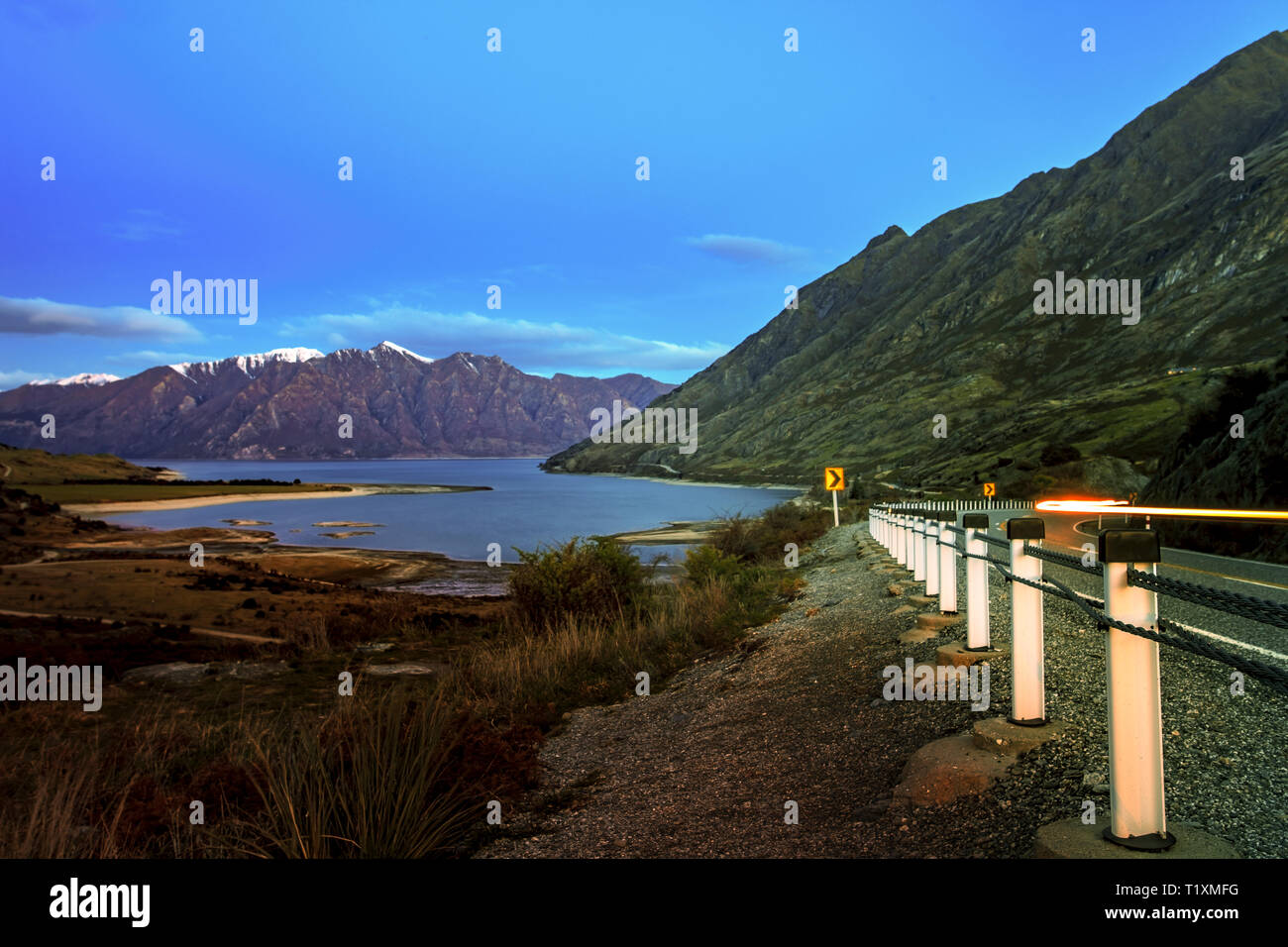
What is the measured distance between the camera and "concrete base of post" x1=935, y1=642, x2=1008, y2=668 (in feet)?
23.5

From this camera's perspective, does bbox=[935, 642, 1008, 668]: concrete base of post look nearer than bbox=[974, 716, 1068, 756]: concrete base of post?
No

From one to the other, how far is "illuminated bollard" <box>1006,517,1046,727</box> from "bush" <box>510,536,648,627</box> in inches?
459

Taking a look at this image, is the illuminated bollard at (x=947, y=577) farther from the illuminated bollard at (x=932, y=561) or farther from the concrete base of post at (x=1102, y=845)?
the concrete base of post at (x=1102, y=845)

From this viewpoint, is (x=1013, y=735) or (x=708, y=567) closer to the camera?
(x=1013, y=735)

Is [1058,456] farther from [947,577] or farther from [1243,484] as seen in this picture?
[947,577]

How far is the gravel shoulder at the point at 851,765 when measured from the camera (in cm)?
427

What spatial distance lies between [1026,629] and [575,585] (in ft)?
43.5

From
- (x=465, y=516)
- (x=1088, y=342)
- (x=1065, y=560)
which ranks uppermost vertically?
(x=1088, y=342)

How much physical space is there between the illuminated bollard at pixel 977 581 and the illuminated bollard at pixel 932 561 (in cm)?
440

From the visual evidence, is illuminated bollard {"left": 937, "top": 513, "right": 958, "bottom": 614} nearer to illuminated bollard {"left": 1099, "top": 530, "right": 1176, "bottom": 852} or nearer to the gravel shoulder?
the gravel shoulder

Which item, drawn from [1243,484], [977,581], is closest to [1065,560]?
[977,581]

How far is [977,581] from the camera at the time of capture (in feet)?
23.3

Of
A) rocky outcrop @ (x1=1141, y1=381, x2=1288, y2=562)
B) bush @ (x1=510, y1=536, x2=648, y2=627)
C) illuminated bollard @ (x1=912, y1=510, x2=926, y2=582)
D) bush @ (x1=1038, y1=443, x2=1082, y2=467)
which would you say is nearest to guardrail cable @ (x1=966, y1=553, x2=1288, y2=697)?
illuminated bollard @ (x1=912, y1=510, x2=926, y2=582)
